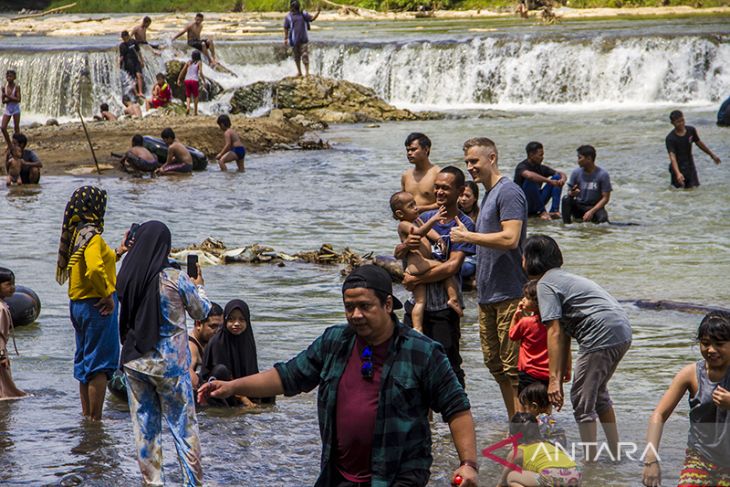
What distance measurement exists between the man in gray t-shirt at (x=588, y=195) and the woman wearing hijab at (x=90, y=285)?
377 inches

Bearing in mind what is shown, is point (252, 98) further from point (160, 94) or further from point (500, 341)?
point (500, 341)

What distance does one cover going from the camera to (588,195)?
16.4 meters

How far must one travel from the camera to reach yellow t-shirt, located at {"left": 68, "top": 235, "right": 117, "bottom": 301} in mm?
7359

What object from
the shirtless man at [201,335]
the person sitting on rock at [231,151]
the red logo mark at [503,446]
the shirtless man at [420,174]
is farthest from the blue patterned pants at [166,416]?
the person sitting on rock at [231,151]

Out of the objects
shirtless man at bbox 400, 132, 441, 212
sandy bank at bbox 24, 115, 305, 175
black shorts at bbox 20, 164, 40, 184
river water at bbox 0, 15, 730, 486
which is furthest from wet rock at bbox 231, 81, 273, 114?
shirtless man at bbox 400, 132, 441, 212

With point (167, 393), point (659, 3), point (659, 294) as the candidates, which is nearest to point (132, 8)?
point (659, 3)

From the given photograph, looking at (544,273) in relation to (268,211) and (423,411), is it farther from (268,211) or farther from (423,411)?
(268,211)

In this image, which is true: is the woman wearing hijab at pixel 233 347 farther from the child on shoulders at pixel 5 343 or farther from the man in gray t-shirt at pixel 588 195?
the man in gray t-shirt at pixel 588 195

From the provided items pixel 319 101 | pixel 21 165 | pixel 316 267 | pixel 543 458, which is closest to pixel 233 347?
pixel 543 458

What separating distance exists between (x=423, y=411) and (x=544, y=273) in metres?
2.06

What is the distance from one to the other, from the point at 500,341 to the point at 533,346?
50cm

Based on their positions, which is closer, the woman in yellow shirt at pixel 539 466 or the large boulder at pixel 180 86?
the woman in yellow shirt at pixel 539 466

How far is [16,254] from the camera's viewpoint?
15039mm

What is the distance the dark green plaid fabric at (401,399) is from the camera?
4605mm
